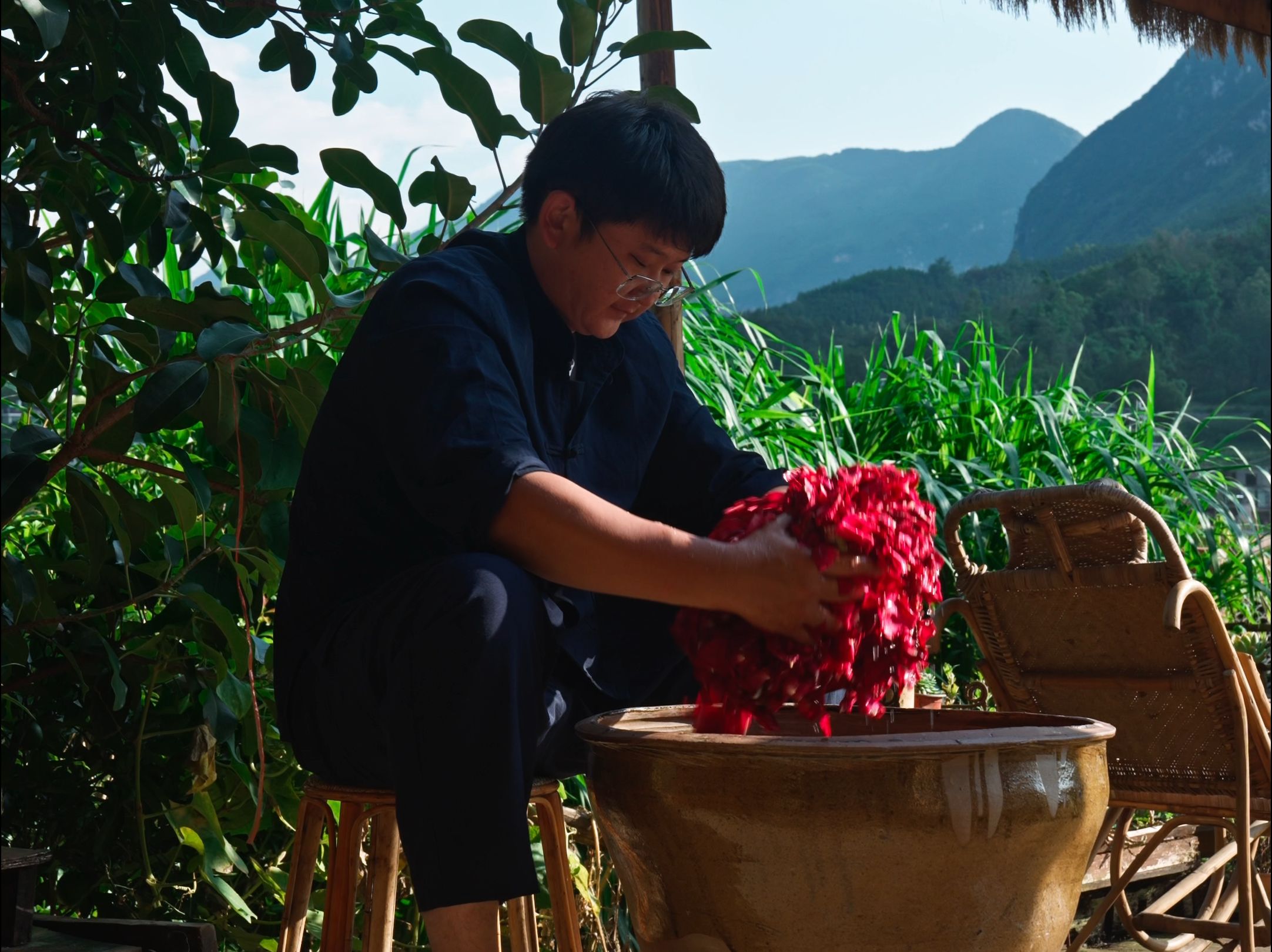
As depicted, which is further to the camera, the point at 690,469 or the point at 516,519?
the point at 690,469

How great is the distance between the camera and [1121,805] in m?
2.35

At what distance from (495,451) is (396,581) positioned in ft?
0.61

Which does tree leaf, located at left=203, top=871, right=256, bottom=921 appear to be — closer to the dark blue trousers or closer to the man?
the man

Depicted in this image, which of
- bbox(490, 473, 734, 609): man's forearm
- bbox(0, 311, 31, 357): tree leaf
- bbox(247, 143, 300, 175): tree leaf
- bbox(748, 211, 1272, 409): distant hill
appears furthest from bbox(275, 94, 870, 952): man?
bbox(748, 211, 1272, 409): distant hill

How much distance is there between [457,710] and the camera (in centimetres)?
111

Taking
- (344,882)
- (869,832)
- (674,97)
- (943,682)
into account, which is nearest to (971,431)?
(943,682)


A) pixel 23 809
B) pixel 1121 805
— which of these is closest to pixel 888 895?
pixel 1121 805

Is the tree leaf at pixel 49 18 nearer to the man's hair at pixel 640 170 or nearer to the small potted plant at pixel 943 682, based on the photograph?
the man's hair at pixel 640 170

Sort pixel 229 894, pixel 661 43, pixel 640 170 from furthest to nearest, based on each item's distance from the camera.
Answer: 1. pixel 229 894
2. pixel 661 43
3. pixel 640 170

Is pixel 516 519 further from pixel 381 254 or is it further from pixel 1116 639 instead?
pixel 1116 639

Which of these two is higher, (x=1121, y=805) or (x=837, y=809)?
(x=837, y=809)

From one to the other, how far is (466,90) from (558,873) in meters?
0.99

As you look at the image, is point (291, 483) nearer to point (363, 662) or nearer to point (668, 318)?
point (363, 662)

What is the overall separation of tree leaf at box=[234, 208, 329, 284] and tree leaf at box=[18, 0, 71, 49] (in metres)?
0.40
